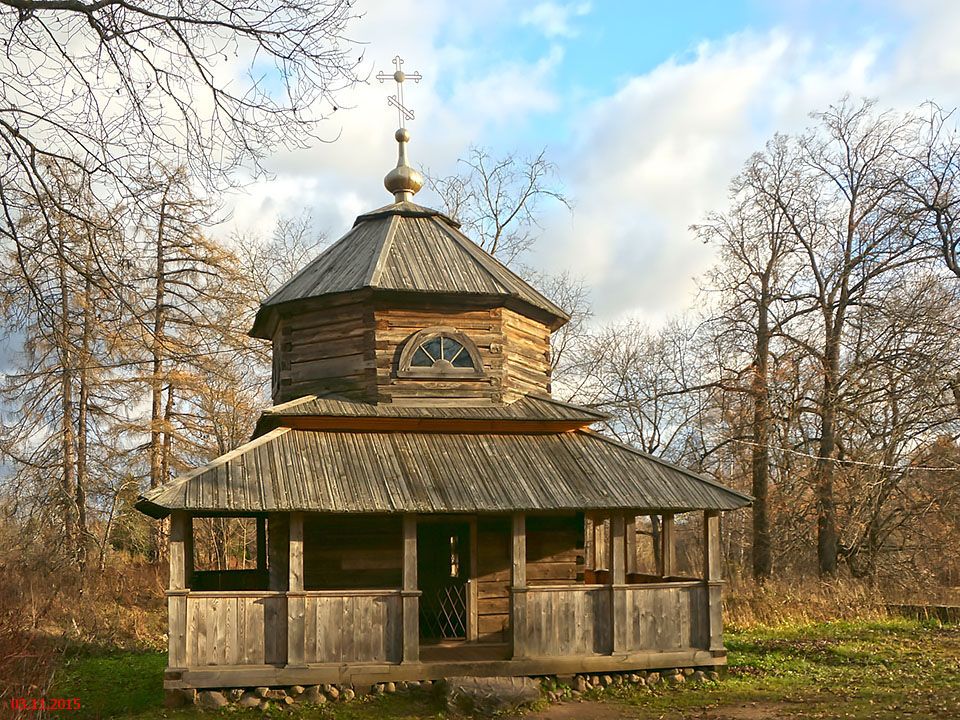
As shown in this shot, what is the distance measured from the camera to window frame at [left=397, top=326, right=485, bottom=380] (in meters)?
16.1

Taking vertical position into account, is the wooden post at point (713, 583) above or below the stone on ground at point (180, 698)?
above

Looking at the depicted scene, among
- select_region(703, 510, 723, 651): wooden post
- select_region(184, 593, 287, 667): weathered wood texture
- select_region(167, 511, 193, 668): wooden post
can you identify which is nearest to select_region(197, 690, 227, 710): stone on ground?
select_region(184, 593, 287, 667): weathered wood texture

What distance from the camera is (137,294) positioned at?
8688 mm

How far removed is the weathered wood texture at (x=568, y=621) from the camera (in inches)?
564

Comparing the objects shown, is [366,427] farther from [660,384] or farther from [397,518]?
[660,384]

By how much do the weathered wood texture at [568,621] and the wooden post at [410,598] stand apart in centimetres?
170

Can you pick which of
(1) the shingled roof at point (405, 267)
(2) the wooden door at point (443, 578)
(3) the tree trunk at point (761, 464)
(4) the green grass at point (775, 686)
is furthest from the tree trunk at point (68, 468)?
(3) the tree trunk at point (761, 464)

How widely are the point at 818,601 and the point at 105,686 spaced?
638 inches

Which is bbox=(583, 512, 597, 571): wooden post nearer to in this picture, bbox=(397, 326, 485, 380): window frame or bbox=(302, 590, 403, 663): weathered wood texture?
bbox=(397, 326, 485, 380): window frame

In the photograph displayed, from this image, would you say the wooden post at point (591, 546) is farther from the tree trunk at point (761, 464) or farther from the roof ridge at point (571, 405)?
the tree trunk at point (761, 464)

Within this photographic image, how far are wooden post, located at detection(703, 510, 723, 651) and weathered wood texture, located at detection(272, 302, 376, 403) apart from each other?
6.08 metres

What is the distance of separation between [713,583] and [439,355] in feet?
19.4

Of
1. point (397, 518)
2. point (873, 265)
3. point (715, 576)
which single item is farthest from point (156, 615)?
point (873, 265)

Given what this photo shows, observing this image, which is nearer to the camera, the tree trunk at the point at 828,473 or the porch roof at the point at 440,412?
the porch roof at the point at 440,412
